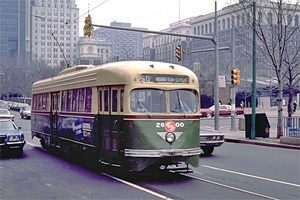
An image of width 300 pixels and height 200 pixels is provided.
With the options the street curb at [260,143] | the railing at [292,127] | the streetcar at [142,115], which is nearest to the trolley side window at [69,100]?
the streetcar at [142,115]

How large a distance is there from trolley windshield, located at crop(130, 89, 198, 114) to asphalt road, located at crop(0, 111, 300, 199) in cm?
172

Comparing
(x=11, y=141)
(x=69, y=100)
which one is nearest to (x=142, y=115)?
(x=69, y=100)

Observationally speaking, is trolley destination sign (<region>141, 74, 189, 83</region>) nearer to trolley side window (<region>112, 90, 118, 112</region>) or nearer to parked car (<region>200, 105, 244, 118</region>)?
trolley side window (<region>112, 90, 118, 112</region>)

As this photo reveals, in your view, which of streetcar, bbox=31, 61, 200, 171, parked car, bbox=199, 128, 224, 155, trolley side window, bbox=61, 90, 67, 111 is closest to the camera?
streetcar, bbox=31, 61, 200, 171

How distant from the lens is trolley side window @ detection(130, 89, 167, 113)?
10977mm

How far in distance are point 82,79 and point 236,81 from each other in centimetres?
1389

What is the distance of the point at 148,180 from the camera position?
437 inches

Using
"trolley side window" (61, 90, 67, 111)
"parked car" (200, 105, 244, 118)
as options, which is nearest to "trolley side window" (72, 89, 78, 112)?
"trolley side window" (61, 90, 67, 111)

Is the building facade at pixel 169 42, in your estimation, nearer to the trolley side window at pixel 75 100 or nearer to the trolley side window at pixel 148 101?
the trolley side window at pixel 75 100

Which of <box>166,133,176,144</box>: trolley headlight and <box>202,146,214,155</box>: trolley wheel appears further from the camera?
<box>202,146,214,155</box>: trolley wheel

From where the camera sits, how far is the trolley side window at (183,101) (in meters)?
11.2

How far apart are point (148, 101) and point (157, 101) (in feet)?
0.73

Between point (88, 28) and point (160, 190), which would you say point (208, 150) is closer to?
point (160, 190)

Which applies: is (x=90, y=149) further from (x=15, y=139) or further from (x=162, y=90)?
(x=15, y=139)
